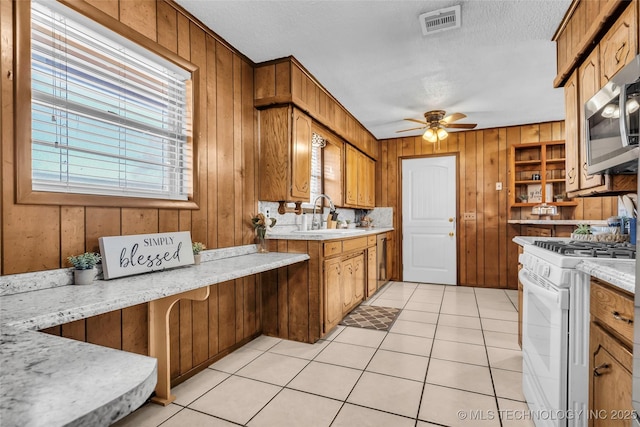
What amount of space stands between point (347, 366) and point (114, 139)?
6.90 ft

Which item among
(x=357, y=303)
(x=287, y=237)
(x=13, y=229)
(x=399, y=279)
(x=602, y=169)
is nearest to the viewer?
(x=13, y=229)

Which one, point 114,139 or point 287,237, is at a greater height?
point 114,139

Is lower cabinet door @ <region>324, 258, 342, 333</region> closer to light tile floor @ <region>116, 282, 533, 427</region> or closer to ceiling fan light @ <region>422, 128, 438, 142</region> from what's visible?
light tile floor @ <region>116, 282, 533, 427</region>

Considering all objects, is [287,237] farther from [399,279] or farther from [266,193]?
[399,279]

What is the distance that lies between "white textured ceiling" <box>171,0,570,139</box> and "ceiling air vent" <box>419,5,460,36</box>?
1.6 inches

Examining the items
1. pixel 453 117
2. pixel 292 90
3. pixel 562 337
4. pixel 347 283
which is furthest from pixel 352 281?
pixel 562 337

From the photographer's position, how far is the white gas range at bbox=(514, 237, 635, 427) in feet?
4.22

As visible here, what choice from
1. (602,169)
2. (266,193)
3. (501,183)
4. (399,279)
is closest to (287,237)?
(266,193)

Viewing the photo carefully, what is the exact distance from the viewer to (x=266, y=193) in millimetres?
2900

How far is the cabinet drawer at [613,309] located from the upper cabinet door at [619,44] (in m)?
1.25

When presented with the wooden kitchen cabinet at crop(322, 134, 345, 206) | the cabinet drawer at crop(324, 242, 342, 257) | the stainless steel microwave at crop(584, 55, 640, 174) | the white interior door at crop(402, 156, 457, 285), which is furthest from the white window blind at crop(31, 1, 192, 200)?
the white interior door at crop(402, 156, 457, 285)

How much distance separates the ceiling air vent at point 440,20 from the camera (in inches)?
83.2

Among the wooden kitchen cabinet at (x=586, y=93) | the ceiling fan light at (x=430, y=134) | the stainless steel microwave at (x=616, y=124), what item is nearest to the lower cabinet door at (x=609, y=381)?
the stainless steel microwave at (x=616, y=124)

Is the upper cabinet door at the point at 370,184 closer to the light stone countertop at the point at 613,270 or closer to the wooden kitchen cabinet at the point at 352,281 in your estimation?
the wooden kitchen cabinet at the point at 352,281
